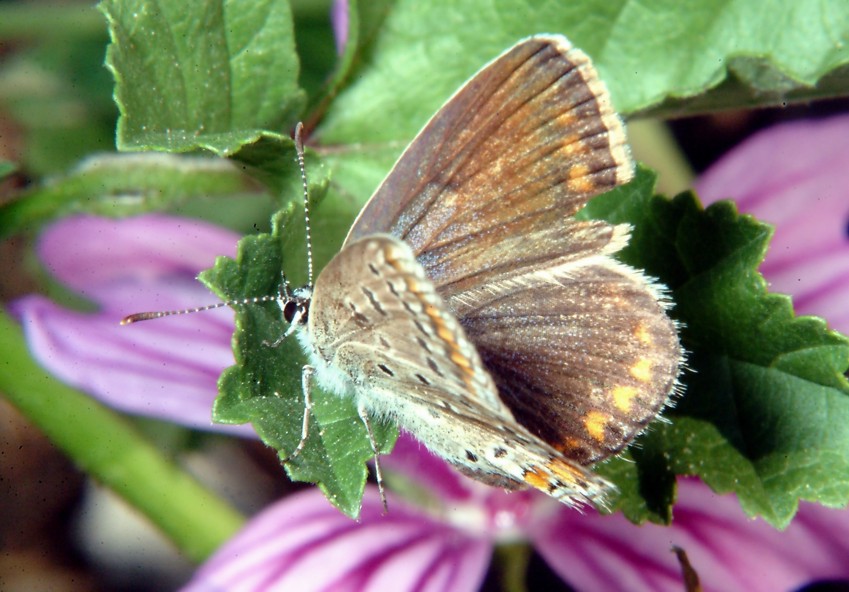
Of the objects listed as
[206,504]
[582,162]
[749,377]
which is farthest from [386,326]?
[206,504]

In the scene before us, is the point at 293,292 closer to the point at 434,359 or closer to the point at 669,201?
the point at 434,359

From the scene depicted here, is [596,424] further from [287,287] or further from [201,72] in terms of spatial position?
[201,72]

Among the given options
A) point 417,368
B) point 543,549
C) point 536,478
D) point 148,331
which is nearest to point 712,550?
point 543,549

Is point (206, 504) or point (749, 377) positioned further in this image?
point (206, 504)

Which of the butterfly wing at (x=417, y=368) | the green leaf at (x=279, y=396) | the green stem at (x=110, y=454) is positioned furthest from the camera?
the green stem at (x=110, y=454)

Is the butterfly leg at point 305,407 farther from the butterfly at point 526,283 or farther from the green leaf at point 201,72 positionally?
the green leaf at point 201,72

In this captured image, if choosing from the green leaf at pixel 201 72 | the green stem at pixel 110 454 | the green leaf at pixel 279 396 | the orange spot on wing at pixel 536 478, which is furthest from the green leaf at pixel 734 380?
the green stem at pixel 110 454
